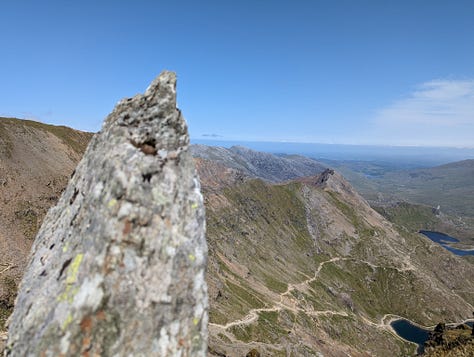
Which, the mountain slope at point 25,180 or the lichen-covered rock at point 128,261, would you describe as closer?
the lichen-covered rock at point 128,261

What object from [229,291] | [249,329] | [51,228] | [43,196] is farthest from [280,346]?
[51,228]

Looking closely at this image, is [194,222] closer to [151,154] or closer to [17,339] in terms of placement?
[151,154]

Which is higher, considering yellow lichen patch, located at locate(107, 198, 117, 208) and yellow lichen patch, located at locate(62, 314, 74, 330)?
yellow lichen patch, located at locate(107, 198, 117, 208)

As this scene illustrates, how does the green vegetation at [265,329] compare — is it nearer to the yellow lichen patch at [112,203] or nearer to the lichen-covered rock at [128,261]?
the lichen-covered rock at [128,261]

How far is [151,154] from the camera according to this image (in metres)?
18.5

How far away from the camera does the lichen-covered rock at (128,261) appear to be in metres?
15.0

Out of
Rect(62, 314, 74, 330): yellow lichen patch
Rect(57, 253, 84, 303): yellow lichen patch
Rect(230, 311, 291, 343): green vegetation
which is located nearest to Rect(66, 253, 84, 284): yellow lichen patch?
Rect(57, 253, 84, 303): yellow lichen patch

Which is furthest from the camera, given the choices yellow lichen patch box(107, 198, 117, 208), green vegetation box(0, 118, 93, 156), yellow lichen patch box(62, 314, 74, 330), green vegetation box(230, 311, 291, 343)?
green vegetation box(0, 118, 93, 156)

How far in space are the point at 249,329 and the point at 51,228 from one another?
115 m

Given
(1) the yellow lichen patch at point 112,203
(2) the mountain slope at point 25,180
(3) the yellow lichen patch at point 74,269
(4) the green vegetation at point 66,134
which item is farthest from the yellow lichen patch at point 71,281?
(4) the green vegetation at point 66,134

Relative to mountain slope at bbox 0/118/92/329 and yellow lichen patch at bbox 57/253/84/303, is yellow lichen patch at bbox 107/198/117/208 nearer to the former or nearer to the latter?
yellow lichen patch at bbox 57/253/84/303

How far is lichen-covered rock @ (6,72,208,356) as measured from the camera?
14953 millimetres

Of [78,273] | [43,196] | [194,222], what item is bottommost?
[43,196]

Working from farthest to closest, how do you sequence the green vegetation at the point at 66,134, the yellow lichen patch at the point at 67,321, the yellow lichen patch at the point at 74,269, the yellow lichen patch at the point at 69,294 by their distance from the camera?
the green vegetation at the point at 66,134
the yellow lichen patch at the point at 74,269
the yellow lichen patch at the point at 69,294
the yellow lichen patch at the point at 67,321
